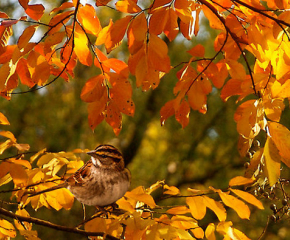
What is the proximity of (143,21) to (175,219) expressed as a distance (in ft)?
1.60

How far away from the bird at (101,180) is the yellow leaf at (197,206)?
187 mm

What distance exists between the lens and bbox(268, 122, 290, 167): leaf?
3.55ft

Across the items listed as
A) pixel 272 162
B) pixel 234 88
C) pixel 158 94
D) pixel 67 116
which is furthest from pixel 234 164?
pixel 272 162

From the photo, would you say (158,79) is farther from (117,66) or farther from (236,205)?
(236,205)

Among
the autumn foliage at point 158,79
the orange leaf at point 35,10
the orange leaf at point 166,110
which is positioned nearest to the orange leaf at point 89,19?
the autumn foliage at point 158,79

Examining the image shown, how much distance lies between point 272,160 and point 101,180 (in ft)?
1.58

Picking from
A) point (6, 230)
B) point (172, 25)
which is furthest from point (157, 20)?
point (6, 230)

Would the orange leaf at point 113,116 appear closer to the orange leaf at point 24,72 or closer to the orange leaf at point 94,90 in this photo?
the orange leaf at point 94,90

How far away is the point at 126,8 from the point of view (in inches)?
47.8

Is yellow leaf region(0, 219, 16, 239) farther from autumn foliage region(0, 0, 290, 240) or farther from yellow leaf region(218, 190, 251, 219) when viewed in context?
yellow leaf region(218, 190, 251, 219)

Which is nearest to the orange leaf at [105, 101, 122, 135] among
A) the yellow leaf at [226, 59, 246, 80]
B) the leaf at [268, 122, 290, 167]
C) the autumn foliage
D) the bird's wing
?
the autumn foliage

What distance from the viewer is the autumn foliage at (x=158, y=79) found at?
3.64ft

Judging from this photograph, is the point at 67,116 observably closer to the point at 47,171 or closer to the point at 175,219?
the point at 47,171

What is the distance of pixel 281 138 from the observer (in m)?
1.09
